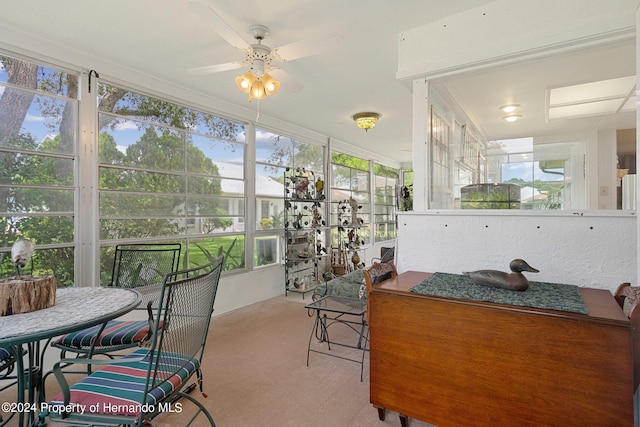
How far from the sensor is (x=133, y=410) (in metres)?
1.24

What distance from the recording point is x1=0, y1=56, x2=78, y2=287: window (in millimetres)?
2434

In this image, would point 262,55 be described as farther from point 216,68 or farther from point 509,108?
point 509,108

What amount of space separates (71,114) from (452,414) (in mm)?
3526

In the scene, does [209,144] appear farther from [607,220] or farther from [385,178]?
[385,178]

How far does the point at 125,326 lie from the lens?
6.73ft

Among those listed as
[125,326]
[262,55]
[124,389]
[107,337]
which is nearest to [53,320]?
[124,389]

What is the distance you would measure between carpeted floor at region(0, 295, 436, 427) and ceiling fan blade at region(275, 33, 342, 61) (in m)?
2.25

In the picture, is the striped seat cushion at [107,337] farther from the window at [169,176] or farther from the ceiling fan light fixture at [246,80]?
the ceiling fan light fixture at [246,80]

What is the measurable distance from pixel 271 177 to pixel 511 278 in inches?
145

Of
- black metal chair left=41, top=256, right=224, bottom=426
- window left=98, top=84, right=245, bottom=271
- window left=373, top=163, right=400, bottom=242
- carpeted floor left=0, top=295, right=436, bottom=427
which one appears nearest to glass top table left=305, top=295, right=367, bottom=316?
carpeted floor left=0, top=295, right=436, bottom=427

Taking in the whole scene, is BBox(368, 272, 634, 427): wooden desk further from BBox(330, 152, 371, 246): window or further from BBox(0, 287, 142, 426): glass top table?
BBox(330, 152, 371, 246): window

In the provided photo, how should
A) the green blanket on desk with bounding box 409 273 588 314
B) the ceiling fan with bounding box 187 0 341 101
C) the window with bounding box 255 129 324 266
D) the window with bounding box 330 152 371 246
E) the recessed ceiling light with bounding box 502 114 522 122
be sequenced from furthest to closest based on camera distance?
the window with bounding box 330 152 371 246
the window with bounding box 255 129 324 266
the recessed ceiling light with bounding box 502 114 522 122
the ceiling fan with bounding box 187 0 341 101
the green blanket on desk with bounding box 409 273 588 314

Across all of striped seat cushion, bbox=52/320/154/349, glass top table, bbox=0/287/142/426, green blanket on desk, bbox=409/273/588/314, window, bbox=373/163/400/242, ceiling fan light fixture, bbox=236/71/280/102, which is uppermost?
ceiling fan light fixture, bbox=236/71/280/102

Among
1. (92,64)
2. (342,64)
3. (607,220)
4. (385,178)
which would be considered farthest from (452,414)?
(385,178)
